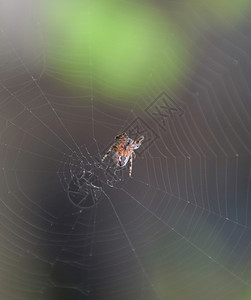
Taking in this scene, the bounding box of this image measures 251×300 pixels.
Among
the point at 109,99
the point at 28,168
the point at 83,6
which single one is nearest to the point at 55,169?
the point at 28,168

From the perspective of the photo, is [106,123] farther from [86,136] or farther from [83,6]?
[83,6]

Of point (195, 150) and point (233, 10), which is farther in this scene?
point (195, 150)

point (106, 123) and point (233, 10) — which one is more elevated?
point (233, 10)

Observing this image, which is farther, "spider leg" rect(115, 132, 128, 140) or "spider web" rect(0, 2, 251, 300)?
"spider leg" rect(115, 132, 128, 140)

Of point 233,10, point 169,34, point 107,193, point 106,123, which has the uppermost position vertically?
point 233,10

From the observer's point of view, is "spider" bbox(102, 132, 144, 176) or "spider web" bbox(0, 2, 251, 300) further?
"spider" bbox(102, 132, 144, 176)

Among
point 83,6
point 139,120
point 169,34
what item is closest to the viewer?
point 83,6
